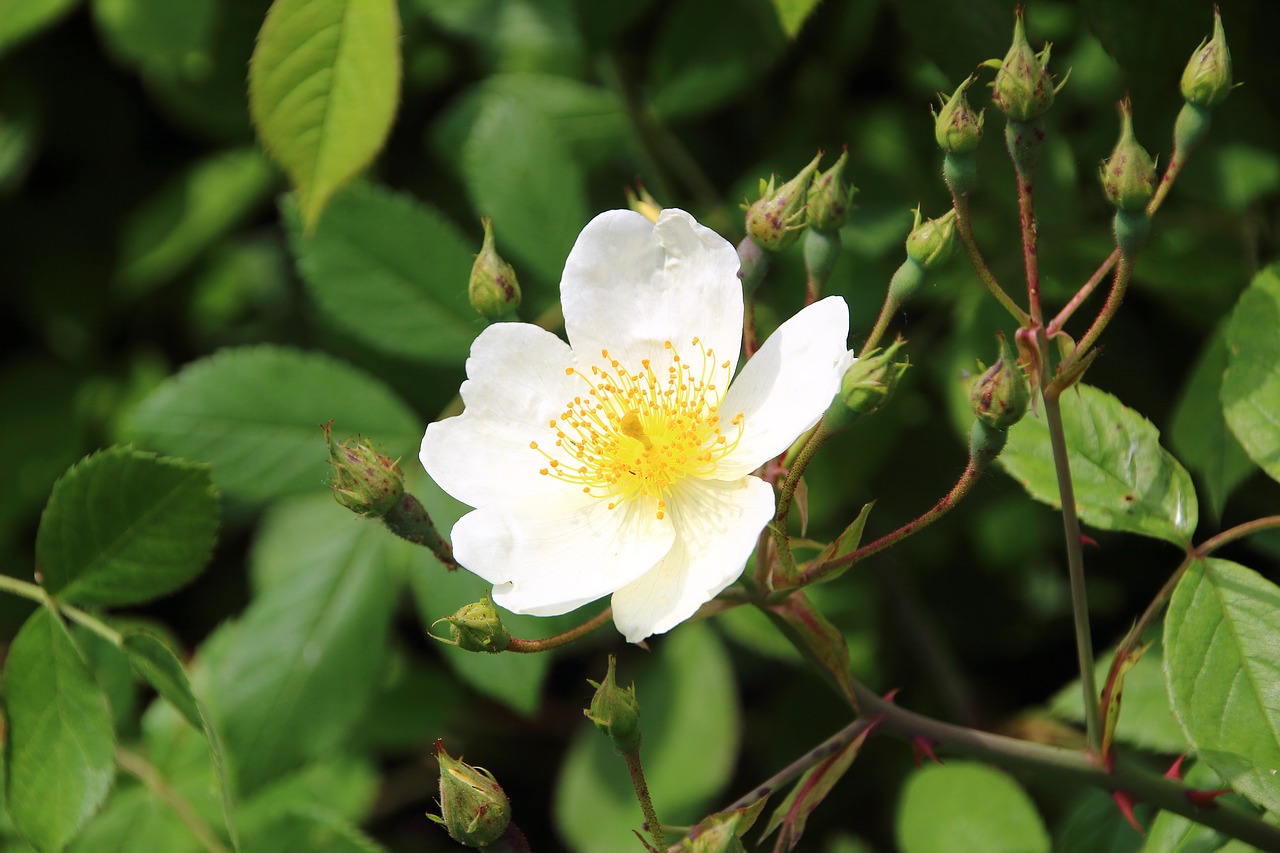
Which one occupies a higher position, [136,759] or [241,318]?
[241,318]

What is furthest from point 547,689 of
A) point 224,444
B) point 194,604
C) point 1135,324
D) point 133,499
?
point 1135,324

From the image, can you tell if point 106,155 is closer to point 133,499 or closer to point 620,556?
point 133,499

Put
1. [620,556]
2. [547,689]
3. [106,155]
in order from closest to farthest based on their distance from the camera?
[620,556] < [547,689] < [106,155]

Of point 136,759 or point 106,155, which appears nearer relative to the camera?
point 136,759

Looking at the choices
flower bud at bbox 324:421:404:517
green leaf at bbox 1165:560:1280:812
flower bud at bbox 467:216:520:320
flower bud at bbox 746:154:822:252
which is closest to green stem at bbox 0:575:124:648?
flower bud at bbox 324:421:404:517

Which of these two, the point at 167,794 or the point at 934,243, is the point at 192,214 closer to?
the point at 167,794

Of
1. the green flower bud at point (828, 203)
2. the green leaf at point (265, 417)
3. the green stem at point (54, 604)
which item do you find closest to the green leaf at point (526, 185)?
the green leaf at point (265, 417)
